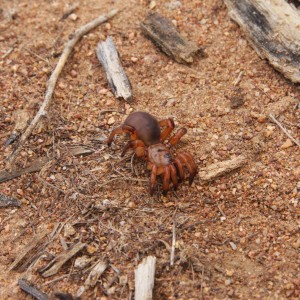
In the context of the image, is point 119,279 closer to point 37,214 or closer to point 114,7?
point 37,214

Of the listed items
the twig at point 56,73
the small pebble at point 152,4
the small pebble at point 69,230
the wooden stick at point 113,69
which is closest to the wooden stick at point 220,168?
the wooden stick at point 113,69

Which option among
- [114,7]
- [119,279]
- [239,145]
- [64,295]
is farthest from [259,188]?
[114,7]

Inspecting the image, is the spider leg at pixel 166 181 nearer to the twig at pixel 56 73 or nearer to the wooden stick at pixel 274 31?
the twig at pixel 56 73

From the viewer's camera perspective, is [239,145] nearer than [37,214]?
No

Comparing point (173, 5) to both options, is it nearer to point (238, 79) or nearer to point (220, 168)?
point (238, 79)

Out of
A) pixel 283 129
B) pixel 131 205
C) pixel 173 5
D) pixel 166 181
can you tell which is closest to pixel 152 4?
pixel 173 5

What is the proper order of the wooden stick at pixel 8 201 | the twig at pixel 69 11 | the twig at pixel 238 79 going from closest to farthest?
the wooden stick at pixel 8 201
the twig at pixel 238 79
the twig at pixel 69 11

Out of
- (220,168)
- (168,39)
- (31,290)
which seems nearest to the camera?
(31,290)
